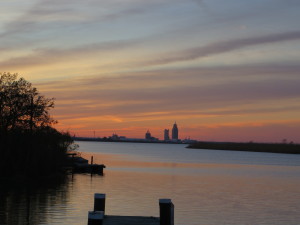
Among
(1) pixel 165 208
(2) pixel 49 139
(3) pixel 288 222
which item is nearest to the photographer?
(1) pixel 165 208

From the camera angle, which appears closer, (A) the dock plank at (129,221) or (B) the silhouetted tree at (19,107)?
(A) the dock plank at (129,221)

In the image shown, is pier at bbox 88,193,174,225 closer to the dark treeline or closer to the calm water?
the calm water

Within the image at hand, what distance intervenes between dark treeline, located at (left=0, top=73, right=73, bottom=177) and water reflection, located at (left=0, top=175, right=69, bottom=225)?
1819 millimetres

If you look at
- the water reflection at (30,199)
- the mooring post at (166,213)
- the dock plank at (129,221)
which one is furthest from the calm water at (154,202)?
the mooring post at (166,213)

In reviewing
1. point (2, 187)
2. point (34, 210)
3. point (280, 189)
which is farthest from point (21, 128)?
point (280, 189)

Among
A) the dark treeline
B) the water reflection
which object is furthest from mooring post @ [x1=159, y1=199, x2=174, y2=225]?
the dark treeline

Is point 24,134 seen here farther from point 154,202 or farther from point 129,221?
point 129,221

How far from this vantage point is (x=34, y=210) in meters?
35.0

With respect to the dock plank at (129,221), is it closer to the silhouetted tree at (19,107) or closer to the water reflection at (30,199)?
the water reflection at (30,199)

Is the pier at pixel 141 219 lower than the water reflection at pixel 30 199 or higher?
higher

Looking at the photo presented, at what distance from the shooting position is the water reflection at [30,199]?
31516 mm

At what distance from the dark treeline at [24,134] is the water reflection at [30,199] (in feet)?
5.97

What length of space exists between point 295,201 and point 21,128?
2849 centimetres

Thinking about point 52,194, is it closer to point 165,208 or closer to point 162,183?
point 162,183
